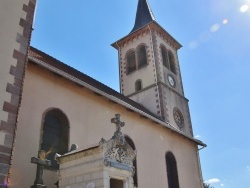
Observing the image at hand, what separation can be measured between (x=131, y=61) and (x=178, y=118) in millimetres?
5462

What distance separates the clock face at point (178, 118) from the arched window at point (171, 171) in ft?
13.2

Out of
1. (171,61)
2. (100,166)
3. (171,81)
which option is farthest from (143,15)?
(100,166)

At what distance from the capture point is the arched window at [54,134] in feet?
30.5

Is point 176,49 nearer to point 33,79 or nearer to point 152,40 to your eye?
point 152,40

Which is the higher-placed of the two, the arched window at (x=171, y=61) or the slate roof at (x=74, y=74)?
the arched window at (x=171, y=61)

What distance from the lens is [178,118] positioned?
62.2ft

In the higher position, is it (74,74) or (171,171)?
(74,74)

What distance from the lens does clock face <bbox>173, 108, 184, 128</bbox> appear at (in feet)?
61.1

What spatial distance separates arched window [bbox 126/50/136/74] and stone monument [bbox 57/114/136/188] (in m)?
13.9

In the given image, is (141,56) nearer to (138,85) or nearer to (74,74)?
(138,85)

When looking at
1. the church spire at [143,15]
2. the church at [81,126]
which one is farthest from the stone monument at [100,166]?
the church spire at [143,15]

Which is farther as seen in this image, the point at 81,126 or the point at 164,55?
the point at 164,55

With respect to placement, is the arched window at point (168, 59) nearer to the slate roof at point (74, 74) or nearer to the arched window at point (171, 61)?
the arched window at point (171, 61)

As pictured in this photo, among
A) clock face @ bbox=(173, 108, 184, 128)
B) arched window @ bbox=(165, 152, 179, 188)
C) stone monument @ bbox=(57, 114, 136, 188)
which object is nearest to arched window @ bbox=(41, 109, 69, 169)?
stone monument @ bbox=(57, 114, 136, 188)
